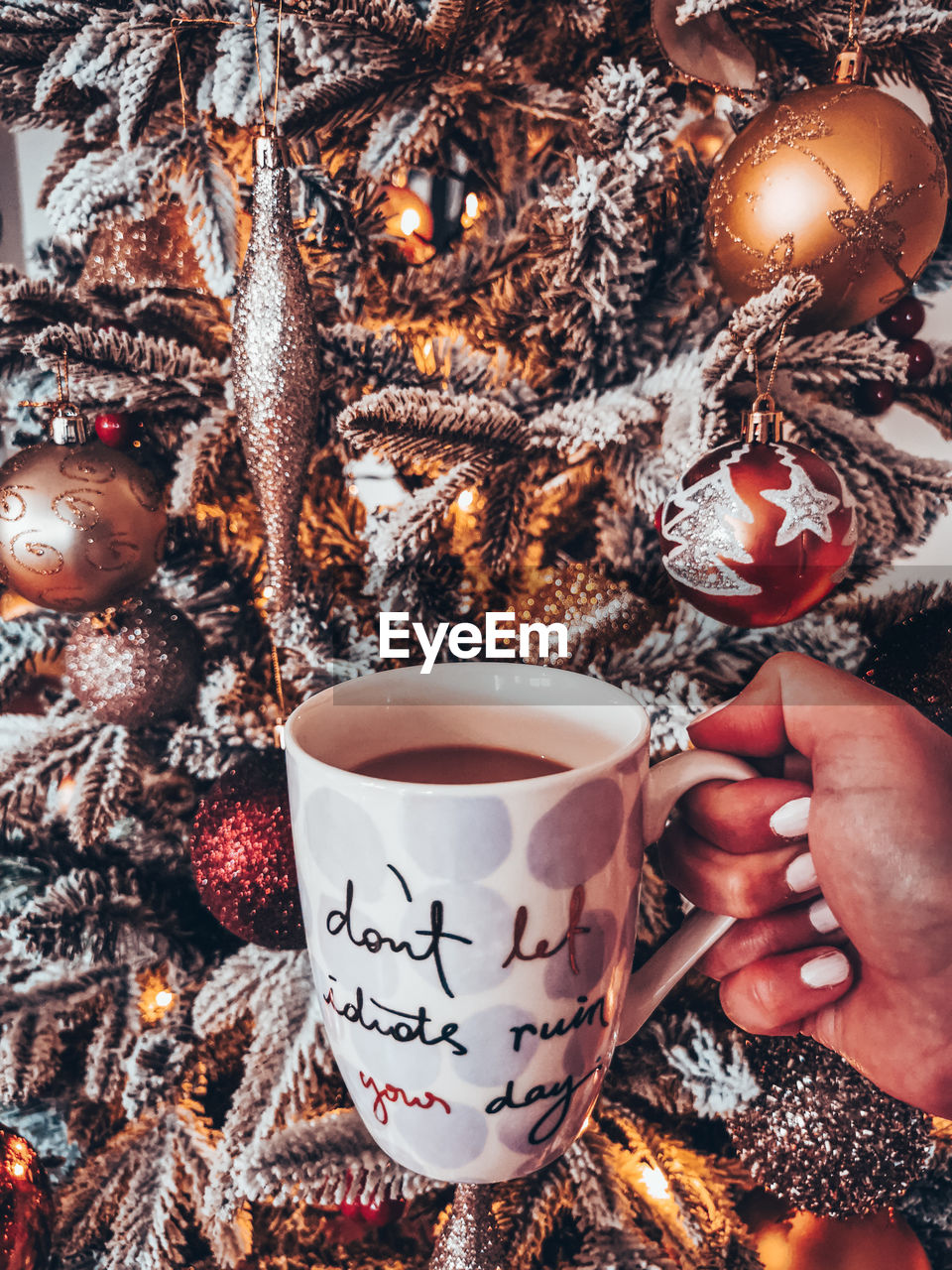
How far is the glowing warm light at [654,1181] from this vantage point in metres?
0.47

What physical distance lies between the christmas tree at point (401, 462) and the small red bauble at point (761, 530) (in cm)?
1

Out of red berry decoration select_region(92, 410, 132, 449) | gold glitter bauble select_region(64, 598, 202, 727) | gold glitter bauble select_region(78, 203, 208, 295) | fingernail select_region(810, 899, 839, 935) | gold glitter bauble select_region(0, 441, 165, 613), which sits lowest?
fingernail select_region(810, 899, 839, 935)

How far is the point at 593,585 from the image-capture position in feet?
1.61

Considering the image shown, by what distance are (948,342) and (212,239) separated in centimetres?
40

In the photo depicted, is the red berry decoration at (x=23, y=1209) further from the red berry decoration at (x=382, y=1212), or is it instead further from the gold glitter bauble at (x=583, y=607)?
the gold glitter bauble at (x=583, y=607)

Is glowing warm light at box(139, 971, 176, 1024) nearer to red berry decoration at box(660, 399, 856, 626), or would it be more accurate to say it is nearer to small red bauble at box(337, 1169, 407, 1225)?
small red bauble at box(337, 1169, 407, 1225)

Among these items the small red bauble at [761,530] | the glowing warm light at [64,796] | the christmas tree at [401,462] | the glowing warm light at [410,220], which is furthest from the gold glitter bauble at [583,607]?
the glowing warm light at [64,796]

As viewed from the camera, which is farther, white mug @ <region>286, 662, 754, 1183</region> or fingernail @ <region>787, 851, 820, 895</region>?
fingernail @ <region>787, 851, 820, 895</region>

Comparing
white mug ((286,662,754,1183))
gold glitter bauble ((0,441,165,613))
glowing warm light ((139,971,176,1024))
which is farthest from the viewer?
glowing warm light ((139,971,176,1024))

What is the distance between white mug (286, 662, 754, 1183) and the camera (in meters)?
0.32

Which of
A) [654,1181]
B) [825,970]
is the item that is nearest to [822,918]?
[825,970]

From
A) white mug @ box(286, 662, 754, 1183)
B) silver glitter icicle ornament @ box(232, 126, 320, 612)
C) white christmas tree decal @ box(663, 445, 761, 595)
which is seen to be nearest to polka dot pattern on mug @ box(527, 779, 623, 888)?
white mug @ box(286, 662, 754, 1183)

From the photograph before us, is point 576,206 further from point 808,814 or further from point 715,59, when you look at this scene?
point 808,814

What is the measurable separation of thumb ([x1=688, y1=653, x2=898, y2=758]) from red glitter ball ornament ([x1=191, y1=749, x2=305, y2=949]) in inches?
10.0
